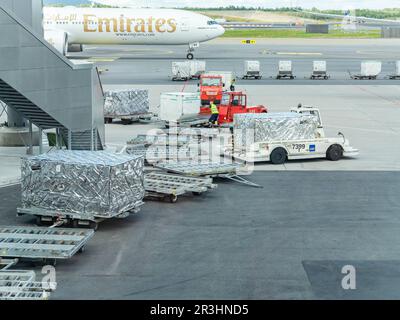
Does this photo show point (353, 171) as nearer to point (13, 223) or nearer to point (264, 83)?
point (13, 223)

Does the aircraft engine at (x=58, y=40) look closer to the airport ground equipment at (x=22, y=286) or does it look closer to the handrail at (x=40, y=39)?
the handrail at (x=40, y=39)

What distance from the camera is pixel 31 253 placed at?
70.0 feet

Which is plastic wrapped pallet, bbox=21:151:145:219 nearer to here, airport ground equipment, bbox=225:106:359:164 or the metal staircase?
the metal staircase

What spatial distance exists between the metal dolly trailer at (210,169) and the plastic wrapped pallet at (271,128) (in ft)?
9.50

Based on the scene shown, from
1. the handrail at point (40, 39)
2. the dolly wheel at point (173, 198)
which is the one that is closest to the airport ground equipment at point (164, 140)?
the handrail at point (40, 39)

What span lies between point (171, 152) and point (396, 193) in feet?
32.8

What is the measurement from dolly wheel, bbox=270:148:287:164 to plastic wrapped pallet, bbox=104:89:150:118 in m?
14.1

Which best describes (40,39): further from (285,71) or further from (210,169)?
(285,71)

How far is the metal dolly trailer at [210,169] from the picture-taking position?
31859 millimetres

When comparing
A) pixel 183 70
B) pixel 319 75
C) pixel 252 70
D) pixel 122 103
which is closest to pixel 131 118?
pixel 122 103

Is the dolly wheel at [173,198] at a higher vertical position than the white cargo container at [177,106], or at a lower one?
lower

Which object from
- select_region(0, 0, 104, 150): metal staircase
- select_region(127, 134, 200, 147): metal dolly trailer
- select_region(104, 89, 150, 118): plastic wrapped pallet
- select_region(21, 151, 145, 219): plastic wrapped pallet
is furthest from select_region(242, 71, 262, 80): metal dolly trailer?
select_region(21, 151, 145, 219): plastic wrapped pallet

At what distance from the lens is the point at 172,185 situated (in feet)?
97.8

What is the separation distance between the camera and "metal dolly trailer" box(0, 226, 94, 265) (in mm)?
21250
